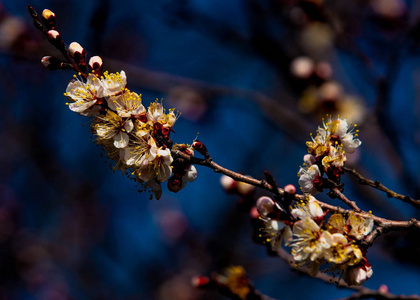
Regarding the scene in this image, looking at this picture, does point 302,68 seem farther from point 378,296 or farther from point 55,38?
point 55,38

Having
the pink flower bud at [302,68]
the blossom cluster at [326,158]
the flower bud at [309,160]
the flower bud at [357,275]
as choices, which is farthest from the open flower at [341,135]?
the pink flower bud at [302,68]

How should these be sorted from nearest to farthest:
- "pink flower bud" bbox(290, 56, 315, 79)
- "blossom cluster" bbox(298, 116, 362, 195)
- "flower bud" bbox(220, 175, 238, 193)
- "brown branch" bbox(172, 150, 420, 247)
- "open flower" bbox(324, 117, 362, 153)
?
"brown branch" bbox(172, 150, 420, 247) < "blossom cluster" bbox(298, 116, 362, 195) < "open flower" bbox(324, 117, 362, 153) < "flower bud" bbox(220, 175, 238, 193) < "pink flower bud" bbox(290, 56, 315, 79)

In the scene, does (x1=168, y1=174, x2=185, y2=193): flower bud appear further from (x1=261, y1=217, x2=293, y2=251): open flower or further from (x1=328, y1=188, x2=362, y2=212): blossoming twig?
(x1=328, y1=188, x2=362, y2=212): blossoming twig

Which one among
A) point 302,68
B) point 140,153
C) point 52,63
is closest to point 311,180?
point 140,153

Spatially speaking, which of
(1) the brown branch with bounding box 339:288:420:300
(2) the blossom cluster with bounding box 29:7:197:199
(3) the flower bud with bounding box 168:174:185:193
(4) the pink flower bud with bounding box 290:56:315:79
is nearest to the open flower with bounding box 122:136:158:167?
(2) the blossom cluster with bounding box 29:7:197:199

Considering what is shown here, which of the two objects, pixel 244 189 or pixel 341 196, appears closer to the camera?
pixel 341 196

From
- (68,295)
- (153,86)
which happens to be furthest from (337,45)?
(68,295)
